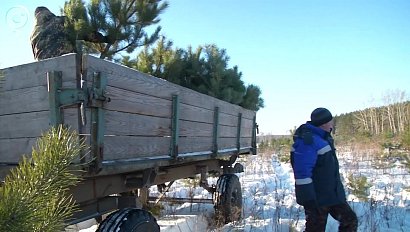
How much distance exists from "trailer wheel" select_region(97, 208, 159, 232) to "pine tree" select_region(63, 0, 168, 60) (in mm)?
3079

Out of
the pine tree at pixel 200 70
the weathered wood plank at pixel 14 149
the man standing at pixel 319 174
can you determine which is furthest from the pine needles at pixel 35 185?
the pine tree at pixel 200 70

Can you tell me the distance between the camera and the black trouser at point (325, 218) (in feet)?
11.3

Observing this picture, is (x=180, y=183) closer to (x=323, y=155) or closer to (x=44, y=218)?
(x=323, y=155)

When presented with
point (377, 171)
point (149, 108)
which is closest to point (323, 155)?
point (149, 108)

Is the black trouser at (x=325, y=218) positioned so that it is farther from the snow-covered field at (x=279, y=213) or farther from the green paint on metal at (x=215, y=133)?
the green paint on metal at (x=215, y=133)

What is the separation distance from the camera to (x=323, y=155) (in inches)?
136

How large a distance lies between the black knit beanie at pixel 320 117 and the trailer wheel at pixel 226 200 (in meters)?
1.66

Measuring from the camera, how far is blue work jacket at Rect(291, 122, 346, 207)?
131 inches

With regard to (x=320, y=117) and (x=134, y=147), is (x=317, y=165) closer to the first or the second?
(x=320, y=117)

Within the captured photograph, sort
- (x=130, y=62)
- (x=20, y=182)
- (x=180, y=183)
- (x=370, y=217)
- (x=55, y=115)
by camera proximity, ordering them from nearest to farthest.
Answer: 1. (x=20, y=182)
2. (x=55, y=115)
3. (x=370, y=217)
4. (x=130, y=62)
5. (x=180, y=183)

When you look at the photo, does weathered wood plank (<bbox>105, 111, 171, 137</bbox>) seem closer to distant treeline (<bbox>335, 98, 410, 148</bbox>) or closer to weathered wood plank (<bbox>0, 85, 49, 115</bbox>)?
weathered wood plank (<bbox>0, 85, 49, 115</bbox>)

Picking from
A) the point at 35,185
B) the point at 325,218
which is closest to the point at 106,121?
the point at 35,185

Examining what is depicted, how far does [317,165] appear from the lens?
347 cm

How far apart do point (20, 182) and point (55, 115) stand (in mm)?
1256
